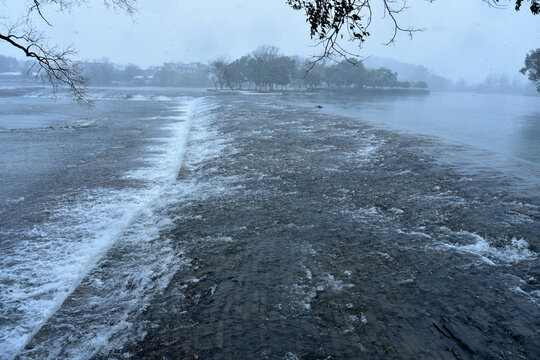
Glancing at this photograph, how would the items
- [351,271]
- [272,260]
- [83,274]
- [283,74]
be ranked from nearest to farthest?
[351,271]
[83,274]
[272,260]
[283,74]

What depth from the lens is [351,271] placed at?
4.92 m

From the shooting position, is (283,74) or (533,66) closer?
(533,66)

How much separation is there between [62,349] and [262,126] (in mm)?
17228

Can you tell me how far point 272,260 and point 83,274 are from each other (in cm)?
305

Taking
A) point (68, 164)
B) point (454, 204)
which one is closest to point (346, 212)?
point (454, 204)

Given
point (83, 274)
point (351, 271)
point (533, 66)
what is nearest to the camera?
point (351, 271)

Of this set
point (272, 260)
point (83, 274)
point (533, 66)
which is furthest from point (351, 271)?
point (533, 66)

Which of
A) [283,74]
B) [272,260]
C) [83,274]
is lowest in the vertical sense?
[83,274]

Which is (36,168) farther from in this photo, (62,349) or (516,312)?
(516,312)

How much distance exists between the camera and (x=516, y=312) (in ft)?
13.0

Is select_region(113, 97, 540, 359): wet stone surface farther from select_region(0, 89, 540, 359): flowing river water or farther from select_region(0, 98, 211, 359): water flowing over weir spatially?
select_region(0, 98, 211, 359): water flowing over weir

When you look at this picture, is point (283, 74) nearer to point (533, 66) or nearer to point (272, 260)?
point (533, 66)

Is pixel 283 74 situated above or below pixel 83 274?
above

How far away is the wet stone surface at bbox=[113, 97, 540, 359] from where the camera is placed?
3588mm
